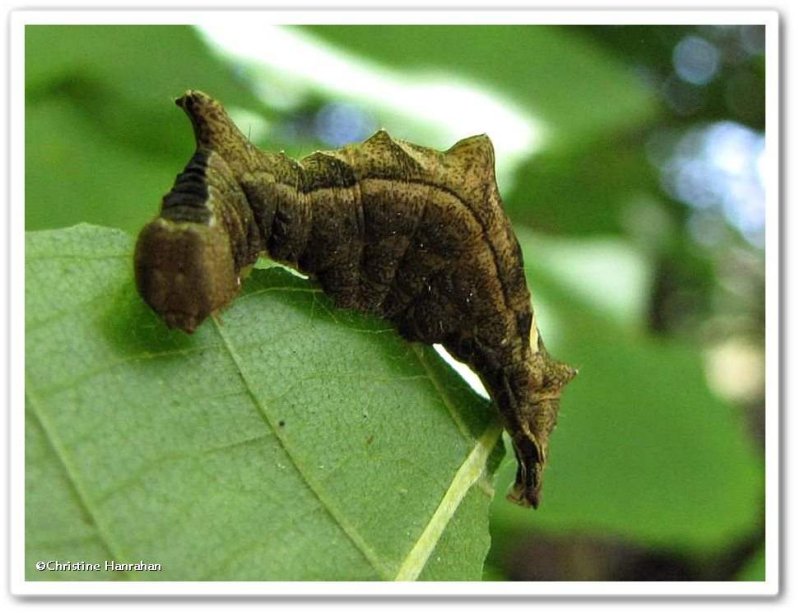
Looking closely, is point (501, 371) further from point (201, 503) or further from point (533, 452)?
point (201, 503)

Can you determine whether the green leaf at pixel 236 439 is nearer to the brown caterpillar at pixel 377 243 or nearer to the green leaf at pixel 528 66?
the brown caterpillar at pixel 377 243

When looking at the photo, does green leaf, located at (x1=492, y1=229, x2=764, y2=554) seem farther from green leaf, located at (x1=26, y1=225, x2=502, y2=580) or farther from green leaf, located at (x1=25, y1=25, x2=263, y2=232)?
Result: green leaf, located at (x1=25, y1=25, x2=263, y2=232)

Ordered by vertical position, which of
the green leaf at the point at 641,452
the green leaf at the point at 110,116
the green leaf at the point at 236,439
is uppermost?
the green leaf at the point at 110,116

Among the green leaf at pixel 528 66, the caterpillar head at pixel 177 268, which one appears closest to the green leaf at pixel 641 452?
the green leaf at pixel 528 66

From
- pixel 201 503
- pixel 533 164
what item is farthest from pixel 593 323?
pixel 201 503

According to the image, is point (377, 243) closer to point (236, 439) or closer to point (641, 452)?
point (236, 439)
